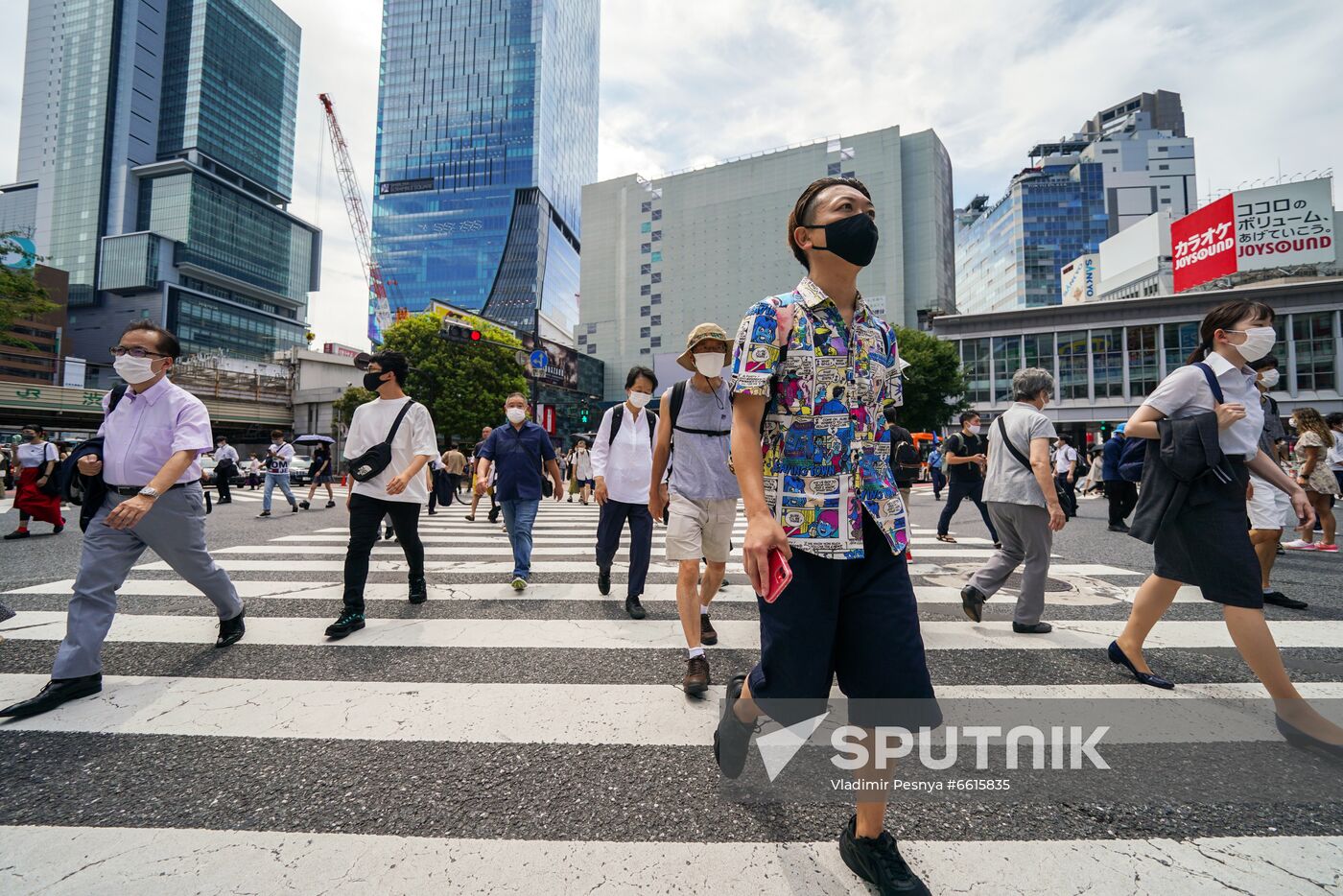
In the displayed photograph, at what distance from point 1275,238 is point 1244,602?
55.7 m

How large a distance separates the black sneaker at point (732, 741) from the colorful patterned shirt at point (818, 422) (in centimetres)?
72

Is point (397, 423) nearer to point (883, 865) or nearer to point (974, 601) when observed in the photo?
point (883, 865)

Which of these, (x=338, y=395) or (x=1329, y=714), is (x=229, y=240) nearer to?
(x=338, y=395)

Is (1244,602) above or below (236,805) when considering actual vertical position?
above

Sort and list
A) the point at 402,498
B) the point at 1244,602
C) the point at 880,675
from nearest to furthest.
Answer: the point at 880,675, the point at 1244,602, the point at 402,498

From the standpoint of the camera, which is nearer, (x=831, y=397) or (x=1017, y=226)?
(x=831, y=397)

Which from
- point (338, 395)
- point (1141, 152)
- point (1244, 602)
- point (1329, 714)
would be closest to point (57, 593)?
point (1244, 602)

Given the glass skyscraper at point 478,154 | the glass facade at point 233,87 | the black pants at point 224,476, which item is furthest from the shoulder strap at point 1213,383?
the glass facade at point 233,87

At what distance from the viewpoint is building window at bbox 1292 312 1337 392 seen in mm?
38969

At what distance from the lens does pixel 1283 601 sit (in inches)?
186

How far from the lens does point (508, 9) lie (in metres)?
112

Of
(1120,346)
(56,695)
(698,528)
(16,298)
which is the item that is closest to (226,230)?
(16,298)

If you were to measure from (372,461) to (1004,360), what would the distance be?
165 ft

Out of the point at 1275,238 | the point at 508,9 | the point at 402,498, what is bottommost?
the point at 402,498
